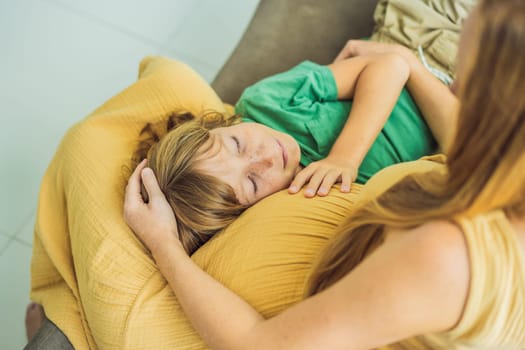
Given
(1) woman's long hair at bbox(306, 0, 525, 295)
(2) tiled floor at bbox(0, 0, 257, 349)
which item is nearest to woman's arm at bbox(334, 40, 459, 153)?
(1) woman's long hair at bbox(306, 0, 525, 295)

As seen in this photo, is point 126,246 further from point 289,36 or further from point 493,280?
point 289,36

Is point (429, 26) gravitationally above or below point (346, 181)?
above

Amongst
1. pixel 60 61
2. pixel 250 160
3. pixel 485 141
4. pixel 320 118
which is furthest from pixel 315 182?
pixel 60 61

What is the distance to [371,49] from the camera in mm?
1320

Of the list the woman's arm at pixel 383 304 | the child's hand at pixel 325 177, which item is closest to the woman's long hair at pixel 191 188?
the child's hand at pixel 325 177

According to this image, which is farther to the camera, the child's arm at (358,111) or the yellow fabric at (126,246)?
the child's arm at (358,111)

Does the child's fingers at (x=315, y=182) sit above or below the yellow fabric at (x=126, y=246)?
above

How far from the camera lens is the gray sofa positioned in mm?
1432

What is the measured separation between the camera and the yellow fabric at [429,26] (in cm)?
134

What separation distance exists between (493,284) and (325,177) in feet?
1.57

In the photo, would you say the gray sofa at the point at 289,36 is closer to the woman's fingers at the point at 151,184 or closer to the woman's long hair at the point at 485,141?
the woman's fingers at the point at 151,184

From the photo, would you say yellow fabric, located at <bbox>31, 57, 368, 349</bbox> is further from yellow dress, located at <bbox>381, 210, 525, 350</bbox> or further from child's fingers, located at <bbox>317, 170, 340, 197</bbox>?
yellow dress, located at <bbox>381, 210, 525, 350</bbox>

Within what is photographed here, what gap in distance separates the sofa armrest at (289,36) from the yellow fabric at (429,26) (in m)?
0.13

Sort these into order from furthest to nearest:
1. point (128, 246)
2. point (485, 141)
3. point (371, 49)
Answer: point (371, 49), point (128, 246), point (485, 141)
